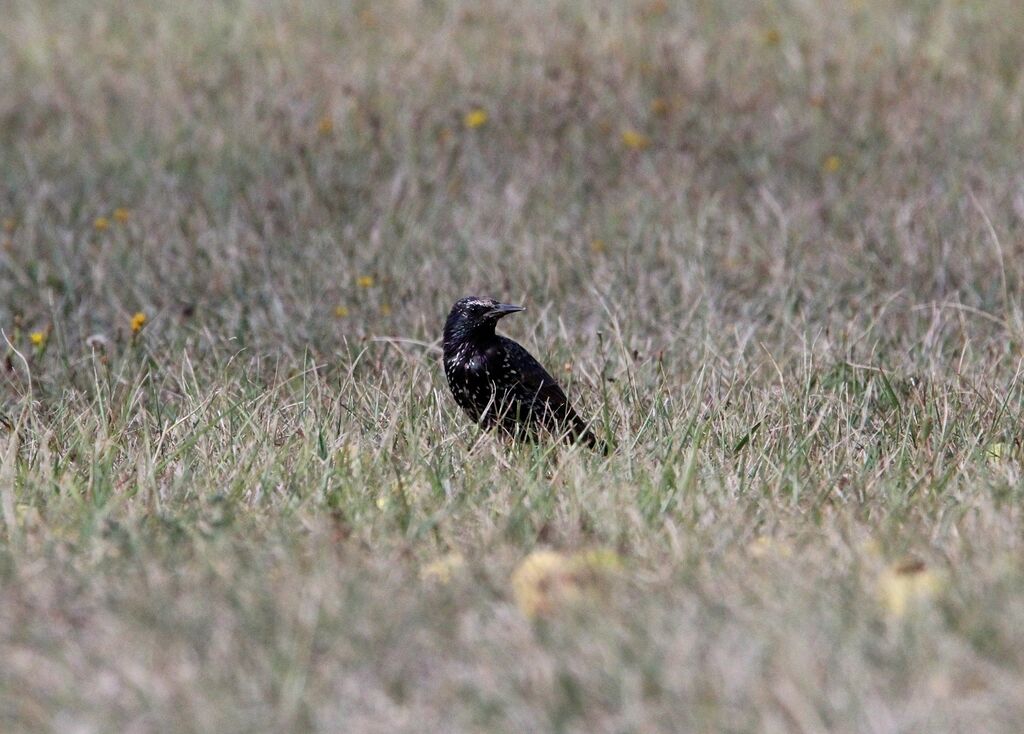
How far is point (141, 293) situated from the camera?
612cm

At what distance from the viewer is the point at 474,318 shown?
455 centimetres

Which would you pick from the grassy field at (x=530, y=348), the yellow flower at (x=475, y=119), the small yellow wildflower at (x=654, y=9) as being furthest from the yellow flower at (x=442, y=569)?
the small yellow wildflower at (x=654, y=9)

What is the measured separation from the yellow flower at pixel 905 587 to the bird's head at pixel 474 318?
191 centimetres

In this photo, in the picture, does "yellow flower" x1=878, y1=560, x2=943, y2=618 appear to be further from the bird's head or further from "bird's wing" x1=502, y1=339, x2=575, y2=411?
the bird's head

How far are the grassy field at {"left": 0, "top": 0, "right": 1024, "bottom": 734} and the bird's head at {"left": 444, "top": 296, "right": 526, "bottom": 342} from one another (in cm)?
22

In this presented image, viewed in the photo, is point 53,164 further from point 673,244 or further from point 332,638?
point 332,638

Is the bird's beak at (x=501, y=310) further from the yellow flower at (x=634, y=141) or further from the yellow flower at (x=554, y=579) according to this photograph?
the yellow flower at (x=634, y=141)

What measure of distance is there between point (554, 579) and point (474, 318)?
1.80 metres

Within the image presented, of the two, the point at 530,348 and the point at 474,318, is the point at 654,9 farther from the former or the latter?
the point at 474,318

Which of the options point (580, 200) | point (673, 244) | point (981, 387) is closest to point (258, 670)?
point (981, 387)

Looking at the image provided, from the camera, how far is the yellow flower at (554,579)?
9.14ft

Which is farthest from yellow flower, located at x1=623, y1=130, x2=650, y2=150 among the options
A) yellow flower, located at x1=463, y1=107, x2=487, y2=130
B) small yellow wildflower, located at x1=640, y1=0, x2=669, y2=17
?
small yellow wildflower, located at x1=640, y1=0, x2=669, y2=17

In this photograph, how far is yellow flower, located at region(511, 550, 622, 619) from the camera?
110 inches

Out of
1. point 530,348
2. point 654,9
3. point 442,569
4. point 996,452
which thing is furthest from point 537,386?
point 654,9
